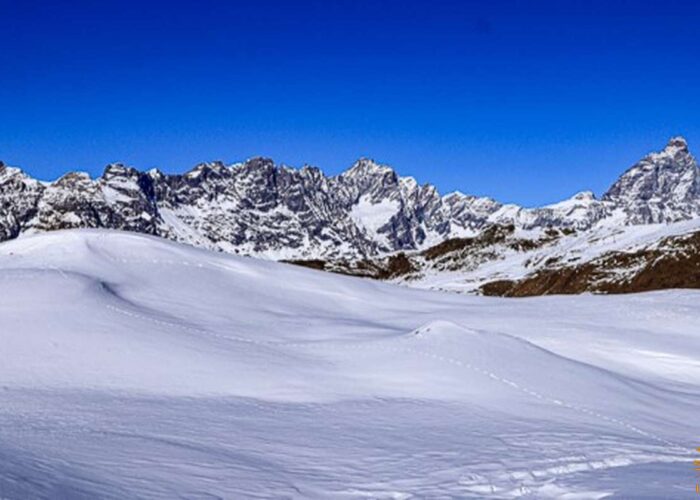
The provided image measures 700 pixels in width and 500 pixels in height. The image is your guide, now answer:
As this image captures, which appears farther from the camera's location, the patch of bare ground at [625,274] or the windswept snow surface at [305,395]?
the patch of bare ground at [625,274]

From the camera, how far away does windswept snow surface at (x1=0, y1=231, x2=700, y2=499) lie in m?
9.38

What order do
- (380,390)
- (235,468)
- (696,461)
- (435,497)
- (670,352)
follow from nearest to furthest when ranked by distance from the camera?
(435,497), (235,468), (696,461), (380,390), (670,352)

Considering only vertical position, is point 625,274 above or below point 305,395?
above

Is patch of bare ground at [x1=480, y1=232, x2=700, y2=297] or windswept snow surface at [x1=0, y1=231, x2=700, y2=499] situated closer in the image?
windswept snow surface at [x1=0, y1=231, x2=700, y2=499]

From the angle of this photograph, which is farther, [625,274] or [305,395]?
[625,274]

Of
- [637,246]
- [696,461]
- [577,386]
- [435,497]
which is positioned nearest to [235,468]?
[435,497]

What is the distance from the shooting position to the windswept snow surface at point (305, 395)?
938 centimetres

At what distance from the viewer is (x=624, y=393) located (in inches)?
691

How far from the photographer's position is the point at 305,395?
15117 mm

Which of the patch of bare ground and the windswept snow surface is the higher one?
the patch of bare ground

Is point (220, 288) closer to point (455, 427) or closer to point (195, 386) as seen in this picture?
point (195, 386)

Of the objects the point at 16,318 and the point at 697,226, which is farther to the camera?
the point at 697,226

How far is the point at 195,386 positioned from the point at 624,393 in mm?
10122

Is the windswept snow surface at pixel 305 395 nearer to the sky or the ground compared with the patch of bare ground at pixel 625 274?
nearer to the ground
